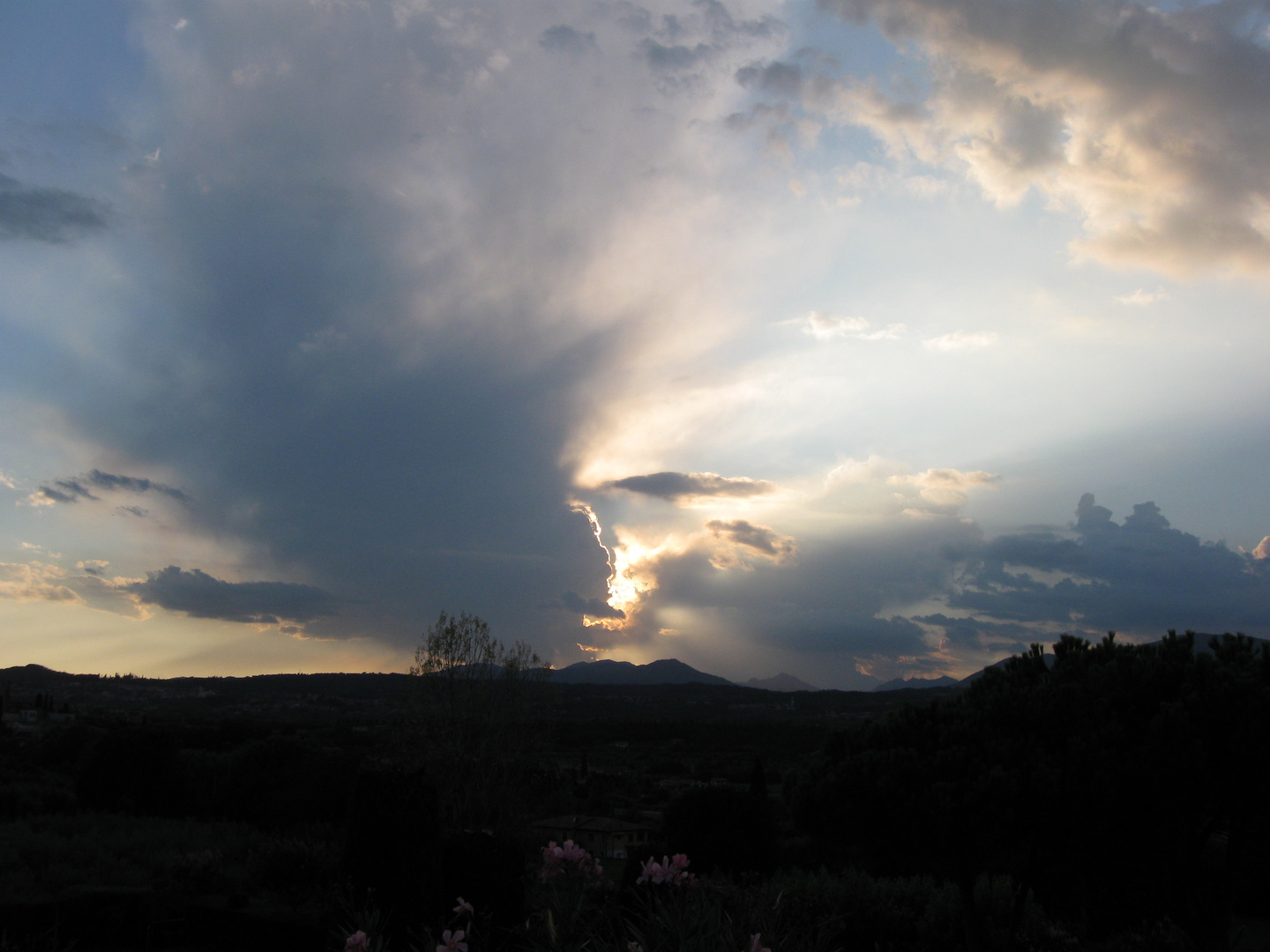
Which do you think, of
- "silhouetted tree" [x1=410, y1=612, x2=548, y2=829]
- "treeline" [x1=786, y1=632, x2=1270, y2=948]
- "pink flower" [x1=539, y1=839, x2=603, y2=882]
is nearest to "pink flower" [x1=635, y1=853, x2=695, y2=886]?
"pink flower" [x1=539, y1=839, x2=603, y2=882]

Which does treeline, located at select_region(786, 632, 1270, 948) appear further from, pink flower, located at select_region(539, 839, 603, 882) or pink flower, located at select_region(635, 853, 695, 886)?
pink flower, located at select_region(539, 839, 603, 882)

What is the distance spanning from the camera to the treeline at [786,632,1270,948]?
12.6 m

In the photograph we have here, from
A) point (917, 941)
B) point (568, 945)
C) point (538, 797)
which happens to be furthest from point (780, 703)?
point (568, 945)

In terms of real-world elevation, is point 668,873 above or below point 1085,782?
above

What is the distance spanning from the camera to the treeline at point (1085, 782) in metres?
12.6

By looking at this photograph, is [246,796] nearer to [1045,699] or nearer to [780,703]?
[1045,699]

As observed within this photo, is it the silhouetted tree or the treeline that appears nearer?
the treeline

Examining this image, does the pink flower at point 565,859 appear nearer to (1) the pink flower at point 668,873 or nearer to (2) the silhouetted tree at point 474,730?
(1) the pink flower at point 668,873

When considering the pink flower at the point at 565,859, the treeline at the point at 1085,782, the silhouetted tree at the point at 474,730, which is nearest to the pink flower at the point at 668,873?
the pink flower at the point at 565,859

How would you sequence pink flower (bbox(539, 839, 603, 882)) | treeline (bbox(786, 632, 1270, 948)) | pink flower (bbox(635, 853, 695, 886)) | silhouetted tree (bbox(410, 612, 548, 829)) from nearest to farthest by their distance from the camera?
pink flower (bbox(635, 853, 695, 886)) → pink flower (bbox(539, 839, 603, 882)) → treeline (bbox(786, 632, 1270, 948)) → silhouetted tree (bbox(410, 612, 548, 829))

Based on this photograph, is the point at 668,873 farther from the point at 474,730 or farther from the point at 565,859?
the point at 474,730

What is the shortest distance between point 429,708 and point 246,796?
11194mm

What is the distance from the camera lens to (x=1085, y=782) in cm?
1299

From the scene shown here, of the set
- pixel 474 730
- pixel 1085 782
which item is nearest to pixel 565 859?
pixel 1085 782
